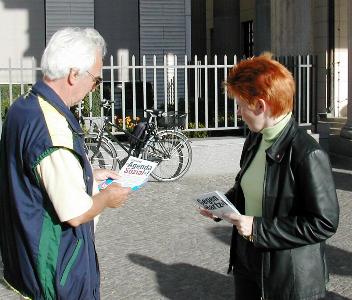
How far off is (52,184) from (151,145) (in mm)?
8200

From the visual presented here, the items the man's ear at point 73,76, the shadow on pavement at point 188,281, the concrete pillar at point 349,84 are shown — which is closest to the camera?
the man's ear at point 73,76

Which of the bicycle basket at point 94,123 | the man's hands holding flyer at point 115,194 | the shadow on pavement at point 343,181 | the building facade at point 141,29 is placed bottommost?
the shadow on pavement at point 343,181

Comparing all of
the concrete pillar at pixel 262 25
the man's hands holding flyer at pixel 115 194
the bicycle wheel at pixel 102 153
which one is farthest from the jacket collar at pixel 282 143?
the concrete pillar at pixel 262 25

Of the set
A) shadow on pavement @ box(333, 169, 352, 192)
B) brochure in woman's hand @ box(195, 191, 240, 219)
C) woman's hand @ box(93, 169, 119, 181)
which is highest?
woman's hand @ box(93, 169, 119, 181)

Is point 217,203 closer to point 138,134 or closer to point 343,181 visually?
point 138,134

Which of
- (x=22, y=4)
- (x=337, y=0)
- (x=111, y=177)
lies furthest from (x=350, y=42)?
(x=111, y=177)

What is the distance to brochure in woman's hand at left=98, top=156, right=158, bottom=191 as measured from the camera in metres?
3.43

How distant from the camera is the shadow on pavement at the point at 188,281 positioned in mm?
5664

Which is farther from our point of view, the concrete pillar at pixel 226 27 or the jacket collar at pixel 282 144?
the concrete pillar at pixel 226 27

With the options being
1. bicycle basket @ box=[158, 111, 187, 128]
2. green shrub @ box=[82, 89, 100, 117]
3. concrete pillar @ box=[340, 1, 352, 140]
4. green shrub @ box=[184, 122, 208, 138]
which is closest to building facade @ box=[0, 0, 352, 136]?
concrete pillar @ box=[340, 1, 352, 140]

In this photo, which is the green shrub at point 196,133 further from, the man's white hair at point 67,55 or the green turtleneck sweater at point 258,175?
the man's white hair at point 67,55

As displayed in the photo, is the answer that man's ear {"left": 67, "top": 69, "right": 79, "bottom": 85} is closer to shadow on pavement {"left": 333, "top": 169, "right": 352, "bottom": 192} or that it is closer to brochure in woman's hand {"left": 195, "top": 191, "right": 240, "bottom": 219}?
brochure in woman's hand {"left": 195, "top": 191, "right": 240, "bottom": 219}

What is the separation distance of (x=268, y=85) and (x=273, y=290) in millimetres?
837

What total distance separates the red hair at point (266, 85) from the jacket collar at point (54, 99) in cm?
70
